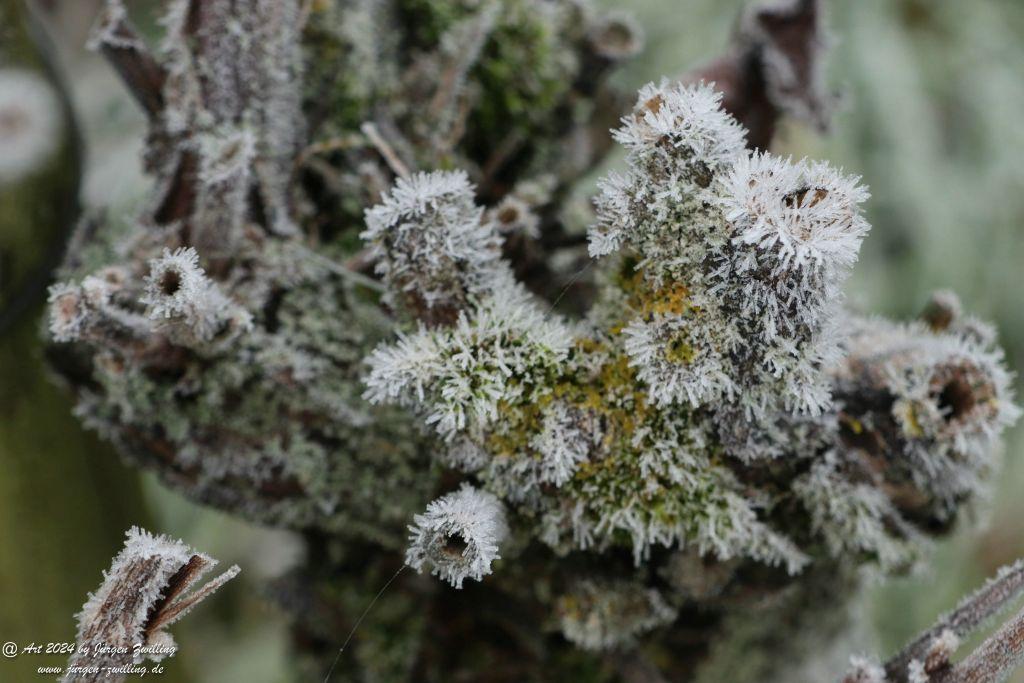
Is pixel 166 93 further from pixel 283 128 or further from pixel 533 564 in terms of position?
pixel 533 564

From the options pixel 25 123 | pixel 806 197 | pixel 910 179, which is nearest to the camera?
pixel 806 197

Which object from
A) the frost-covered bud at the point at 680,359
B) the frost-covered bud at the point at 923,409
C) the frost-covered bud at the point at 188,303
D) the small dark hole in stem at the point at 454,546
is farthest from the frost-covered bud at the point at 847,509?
the frost-covered bud at the point at 188,303

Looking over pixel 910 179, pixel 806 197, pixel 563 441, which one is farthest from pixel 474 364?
pixel 910 179

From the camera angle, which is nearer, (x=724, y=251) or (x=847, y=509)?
(x=724, y=251)

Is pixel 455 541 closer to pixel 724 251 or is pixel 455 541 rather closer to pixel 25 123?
pixel 724 251

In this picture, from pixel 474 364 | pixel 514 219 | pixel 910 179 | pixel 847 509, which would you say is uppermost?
pixel 910 179

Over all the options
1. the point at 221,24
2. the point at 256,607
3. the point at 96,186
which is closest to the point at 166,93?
the point at 221,24

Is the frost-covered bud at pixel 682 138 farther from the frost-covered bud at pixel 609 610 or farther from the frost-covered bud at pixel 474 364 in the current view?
the frost-covered bud at pixel 609 610
